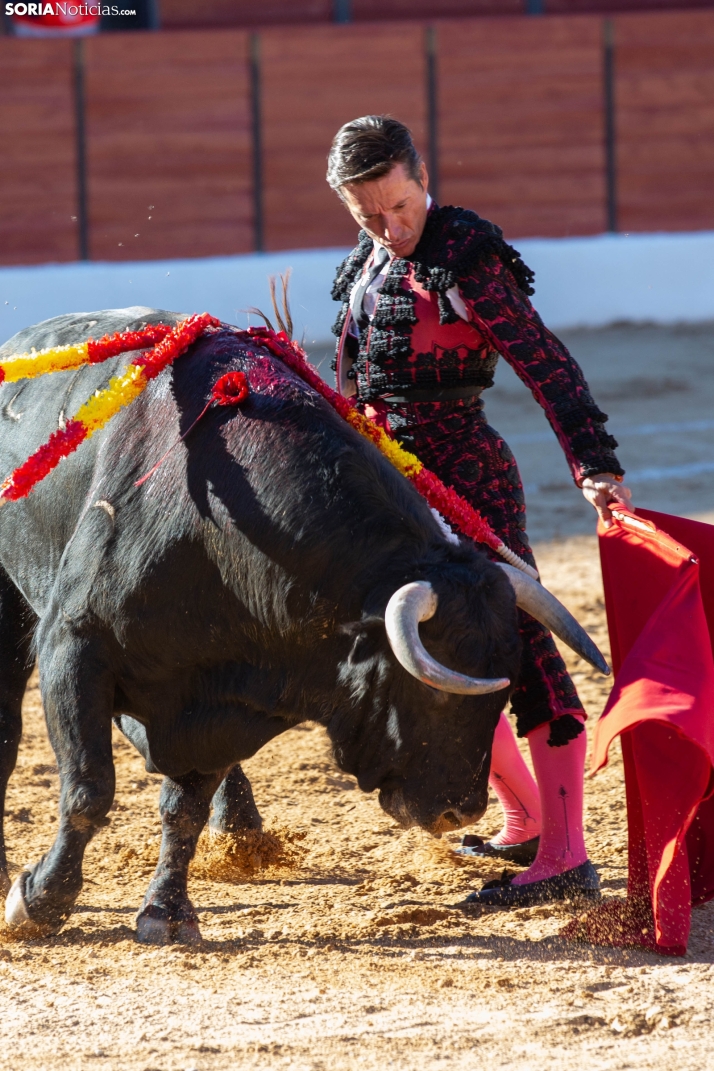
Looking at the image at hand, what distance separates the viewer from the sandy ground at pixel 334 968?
230 cm

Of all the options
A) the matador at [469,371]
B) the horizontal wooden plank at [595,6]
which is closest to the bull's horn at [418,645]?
the matador at [469,371]

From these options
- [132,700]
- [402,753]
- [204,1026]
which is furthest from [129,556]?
[204,1026]

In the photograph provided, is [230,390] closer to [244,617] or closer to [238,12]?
[244,617]

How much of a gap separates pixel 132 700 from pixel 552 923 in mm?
954

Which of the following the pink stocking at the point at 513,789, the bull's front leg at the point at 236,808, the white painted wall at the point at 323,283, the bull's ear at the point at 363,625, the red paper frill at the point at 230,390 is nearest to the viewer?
the bull's ear at the point at 363,625

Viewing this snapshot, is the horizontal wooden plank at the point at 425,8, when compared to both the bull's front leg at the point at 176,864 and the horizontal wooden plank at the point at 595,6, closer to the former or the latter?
the horizontal wooden plank at the point at 595,6

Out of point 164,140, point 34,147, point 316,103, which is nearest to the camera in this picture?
point 34,147

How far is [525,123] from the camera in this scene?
38.0 ft

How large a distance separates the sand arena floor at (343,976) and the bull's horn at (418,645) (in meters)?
0.57

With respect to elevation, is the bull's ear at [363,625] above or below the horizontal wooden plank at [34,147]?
below

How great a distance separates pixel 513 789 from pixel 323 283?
8174mm

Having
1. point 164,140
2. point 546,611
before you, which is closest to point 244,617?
point 546,611

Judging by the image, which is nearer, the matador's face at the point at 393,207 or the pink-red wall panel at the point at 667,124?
the matador's face at the point at 393,207

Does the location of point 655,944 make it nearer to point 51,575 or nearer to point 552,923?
point 552,923
